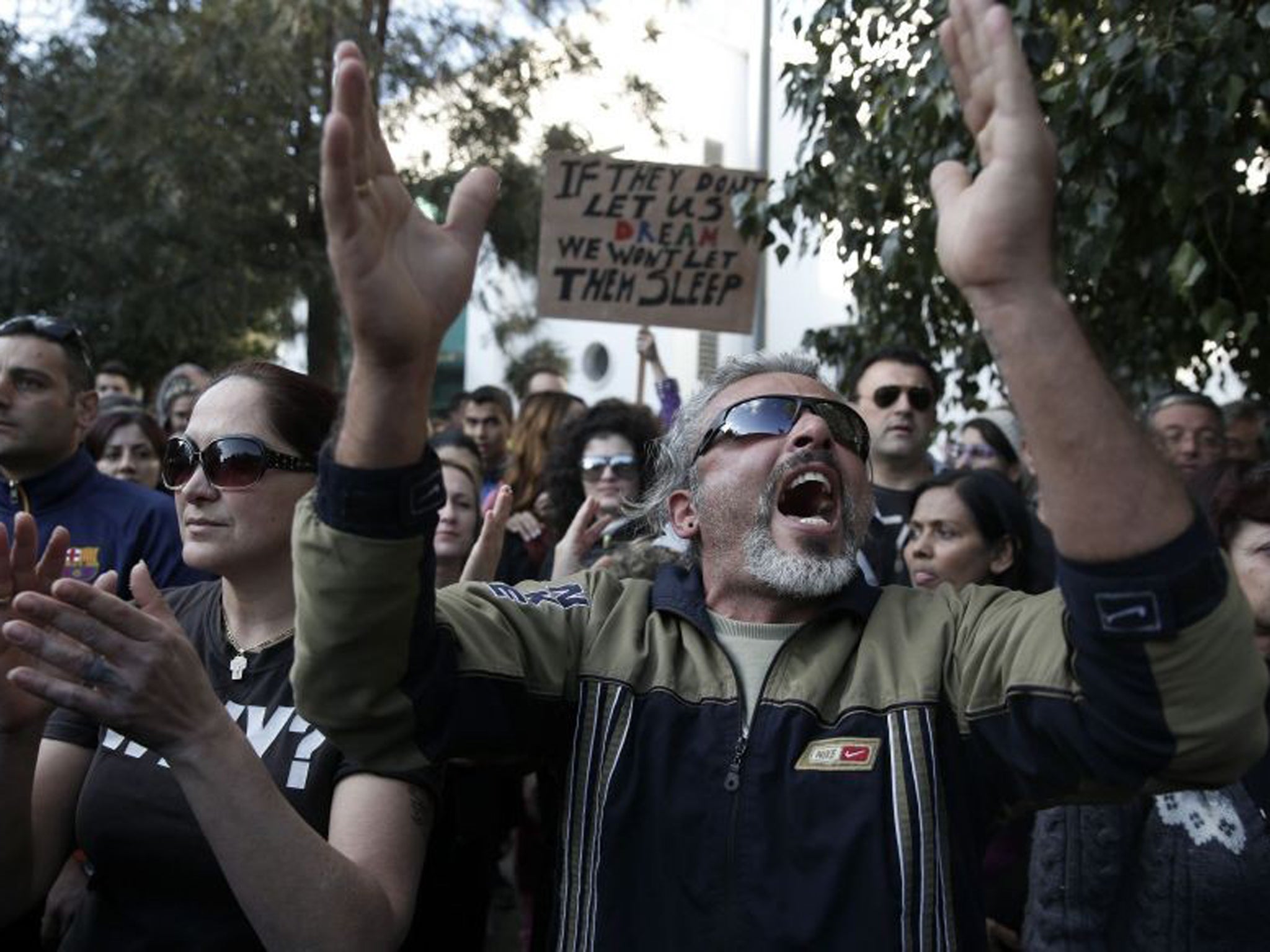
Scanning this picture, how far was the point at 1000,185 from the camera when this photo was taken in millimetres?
1843

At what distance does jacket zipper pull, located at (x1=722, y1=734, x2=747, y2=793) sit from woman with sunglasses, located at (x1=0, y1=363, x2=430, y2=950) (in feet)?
1.83

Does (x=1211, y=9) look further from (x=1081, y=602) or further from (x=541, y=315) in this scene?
(x=541, y=315)

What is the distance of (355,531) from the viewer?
1961 millimetres

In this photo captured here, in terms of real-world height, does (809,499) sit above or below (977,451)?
below

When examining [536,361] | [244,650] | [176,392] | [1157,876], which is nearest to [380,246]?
[244,650]

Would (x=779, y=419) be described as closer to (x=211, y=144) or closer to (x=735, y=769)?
(x=735, y=769)

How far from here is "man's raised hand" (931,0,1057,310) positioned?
1.84 metres

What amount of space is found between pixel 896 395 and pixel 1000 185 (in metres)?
3.80

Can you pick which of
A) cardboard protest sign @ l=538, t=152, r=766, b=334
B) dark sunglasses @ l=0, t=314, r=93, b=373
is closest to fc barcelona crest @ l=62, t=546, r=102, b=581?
dark sunglasses @ l=0, t=314, r=93, b=373

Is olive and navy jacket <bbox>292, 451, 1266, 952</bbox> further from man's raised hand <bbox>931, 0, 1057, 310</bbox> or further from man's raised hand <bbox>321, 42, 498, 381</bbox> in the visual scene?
man's raised hand <bbox>931, 0, 1057, 310</bbox>

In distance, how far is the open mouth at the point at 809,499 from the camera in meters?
2.59

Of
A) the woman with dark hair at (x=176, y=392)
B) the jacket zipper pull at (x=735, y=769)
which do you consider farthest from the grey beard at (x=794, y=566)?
the woman with dark hair at (x=176, y=392)

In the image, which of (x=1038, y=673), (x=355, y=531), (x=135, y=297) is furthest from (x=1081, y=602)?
(x=135, y=297)

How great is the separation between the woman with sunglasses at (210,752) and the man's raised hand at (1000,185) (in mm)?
1208
